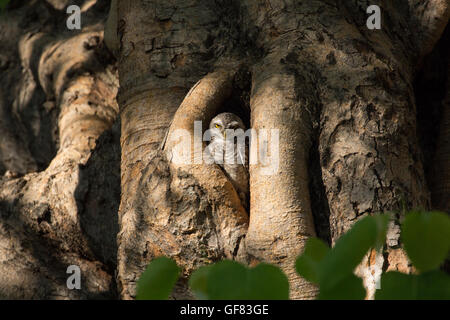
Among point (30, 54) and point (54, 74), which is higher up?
point (30, 54)

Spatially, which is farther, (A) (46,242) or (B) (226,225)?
(A) (46,242)

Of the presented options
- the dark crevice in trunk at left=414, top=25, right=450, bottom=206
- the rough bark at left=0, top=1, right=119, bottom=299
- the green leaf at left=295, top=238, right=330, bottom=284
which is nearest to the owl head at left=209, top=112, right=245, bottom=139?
the rough bark at left=0, top=1, right=119, bottom=299

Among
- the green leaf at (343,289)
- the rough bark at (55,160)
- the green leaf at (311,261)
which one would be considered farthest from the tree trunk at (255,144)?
the green leaf at (343,289)

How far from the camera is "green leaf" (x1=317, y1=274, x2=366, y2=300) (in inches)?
31.8

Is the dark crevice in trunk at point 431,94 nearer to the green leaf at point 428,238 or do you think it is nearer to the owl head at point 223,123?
the owl head at point 223,123

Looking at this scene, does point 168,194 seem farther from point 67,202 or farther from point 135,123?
point 67,202

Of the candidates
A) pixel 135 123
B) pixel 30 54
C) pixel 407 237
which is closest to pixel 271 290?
pixel 407 237

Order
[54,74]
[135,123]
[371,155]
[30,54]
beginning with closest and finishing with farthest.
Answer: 1. [371,155]
2. [135,123]
3. [54,74]
4. [30,54]

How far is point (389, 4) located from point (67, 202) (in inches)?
75.9

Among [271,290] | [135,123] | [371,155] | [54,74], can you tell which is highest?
[54,74]

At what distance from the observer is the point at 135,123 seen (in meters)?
2.76

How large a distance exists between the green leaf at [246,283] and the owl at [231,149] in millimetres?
1610

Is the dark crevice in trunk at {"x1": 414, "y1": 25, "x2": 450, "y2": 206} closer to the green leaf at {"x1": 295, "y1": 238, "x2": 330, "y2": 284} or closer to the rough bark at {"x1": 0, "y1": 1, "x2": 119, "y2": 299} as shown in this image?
the rough bark at {"x1": 0, "y1": 1, "x2": 119, "y2": 299}

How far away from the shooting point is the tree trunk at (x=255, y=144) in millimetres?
2299
